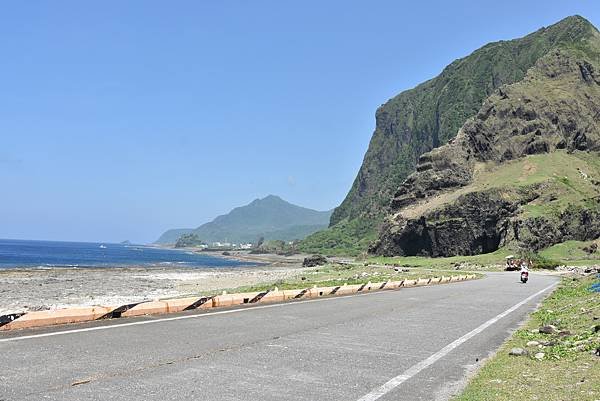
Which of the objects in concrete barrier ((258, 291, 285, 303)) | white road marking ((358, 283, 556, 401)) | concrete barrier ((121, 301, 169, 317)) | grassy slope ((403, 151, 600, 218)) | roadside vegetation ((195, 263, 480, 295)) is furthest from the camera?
grassy slope ((403, 151, 600, 218))

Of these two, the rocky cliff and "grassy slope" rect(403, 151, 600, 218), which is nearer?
the rocky cliff

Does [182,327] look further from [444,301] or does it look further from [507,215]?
[507,215]

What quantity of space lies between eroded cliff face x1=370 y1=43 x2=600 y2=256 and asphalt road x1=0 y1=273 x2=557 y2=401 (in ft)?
308

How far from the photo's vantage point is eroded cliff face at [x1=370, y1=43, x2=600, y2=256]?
342 ft

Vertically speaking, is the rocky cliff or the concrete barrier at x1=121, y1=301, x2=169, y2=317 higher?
the rocky cliff

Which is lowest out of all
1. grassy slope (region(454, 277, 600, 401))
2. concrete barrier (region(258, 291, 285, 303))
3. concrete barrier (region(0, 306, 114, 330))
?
grassy slope (region(454, 277, 600, 401))

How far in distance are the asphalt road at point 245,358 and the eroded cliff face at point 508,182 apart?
94.0 metres

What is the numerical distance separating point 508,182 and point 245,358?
11762 cm

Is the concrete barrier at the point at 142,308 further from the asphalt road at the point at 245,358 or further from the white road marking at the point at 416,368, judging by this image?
the white road marking at the point at 416,368

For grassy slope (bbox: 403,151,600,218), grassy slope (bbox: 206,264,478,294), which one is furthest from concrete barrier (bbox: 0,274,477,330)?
grassy slope (bbox: 403,151,600,218)

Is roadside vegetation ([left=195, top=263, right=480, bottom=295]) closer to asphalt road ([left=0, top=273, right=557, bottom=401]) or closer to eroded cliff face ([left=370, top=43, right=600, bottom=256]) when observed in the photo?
asphalt road ([left=0, top=273, right=557, bottom=401])

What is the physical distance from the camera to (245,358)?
8.59 m

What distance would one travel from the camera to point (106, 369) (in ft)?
24.0

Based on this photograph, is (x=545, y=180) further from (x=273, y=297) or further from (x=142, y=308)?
(x=142, y=308)
